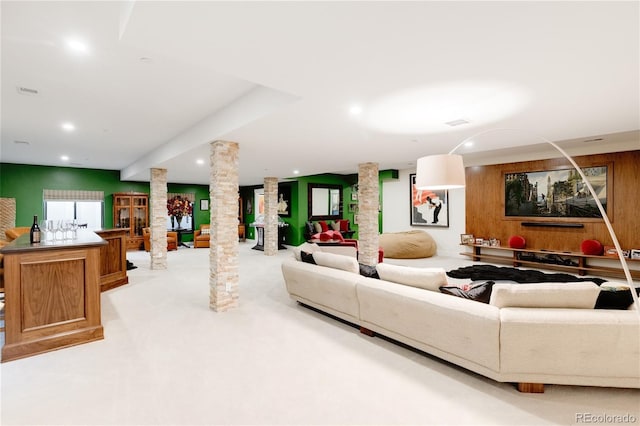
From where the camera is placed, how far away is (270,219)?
379 inches

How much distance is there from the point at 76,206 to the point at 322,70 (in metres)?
10.6

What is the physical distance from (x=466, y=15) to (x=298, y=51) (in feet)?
3.36

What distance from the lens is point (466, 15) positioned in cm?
169

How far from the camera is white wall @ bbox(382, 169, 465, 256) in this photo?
8680mm

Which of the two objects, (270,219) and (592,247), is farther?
(270,219)

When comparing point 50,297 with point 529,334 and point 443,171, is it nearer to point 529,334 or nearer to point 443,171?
point 443,171

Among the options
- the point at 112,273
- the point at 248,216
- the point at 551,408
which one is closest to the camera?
the point at 551,408

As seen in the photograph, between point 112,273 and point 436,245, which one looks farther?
point 436,245

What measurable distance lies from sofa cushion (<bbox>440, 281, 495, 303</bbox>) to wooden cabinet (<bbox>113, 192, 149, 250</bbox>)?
10.6 meters

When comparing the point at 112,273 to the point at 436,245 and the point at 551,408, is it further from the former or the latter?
the point at 436,245

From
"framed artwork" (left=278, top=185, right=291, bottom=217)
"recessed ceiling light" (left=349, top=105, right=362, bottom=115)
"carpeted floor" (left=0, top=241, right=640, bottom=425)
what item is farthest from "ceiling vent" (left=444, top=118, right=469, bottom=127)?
"framed artwork" (left=278, top=185, right=291, bottom=217)

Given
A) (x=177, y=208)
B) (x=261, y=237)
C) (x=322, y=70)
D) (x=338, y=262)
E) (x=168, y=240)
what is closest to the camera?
(x=322, y=70)

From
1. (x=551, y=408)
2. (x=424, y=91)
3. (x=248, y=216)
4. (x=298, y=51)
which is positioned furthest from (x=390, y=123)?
(x=248, y=216)

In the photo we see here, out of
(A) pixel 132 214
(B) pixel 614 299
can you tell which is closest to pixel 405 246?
(B) pixel 614 299
